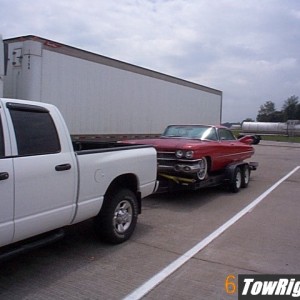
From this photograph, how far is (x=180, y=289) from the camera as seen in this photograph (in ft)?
13.3

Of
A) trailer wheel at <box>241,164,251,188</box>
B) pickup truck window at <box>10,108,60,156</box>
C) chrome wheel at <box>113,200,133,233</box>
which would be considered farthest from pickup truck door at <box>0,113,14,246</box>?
trailer wheel at <box>241,164,251,188</box>

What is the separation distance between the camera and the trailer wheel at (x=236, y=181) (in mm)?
9625

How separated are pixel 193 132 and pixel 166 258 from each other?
5.26 metres

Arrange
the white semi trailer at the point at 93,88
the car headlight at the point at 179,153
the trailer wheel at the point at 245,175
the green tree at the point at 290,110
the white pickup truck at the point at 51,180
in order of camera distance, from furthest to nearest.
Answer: the green tree at the point at 290,110 < the trailer wheel at the point at 245,175 < the white semi trailer at the point at 93,88 < the car headlight at the point at 179,153 < the white pickup truck at the point at 51,180

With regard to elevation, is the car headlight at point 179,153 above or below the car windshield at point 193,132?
below

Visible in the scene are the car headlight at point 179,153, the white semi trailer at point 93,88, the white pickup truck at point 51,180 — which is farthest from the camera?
the white semi trailer at point 93,88

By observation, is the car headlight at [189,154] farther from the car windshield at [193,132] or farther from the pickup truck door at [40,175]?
the pickup truck door at [40,175]

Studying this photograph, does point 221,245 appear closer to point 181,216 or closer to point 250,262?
point 250,262

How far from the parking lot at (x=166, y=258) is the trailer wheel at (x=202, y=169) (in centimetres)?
74

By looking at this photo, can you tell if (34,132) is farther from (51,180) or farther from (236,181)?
(236,181)

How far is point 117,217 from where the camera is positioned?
548 centimetres

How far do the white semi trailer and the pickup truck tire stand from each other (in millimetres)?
4290

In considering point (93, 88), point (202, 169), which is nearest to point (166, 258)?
point (202, 169)

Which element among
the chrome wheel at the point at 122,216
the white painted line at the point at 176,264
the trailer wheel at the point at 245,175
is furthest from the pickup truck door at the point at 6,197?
the trailer wheel at the point at 245,175
